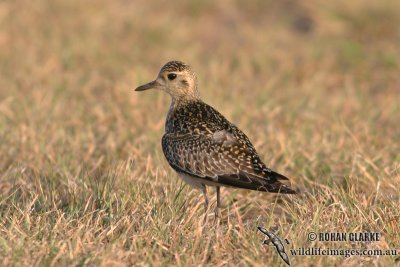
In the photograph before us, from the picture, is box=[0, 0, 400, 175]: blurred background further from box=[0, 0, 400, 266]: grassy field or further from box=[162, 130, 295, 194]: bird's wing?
box=[162, 130, 295, 194]: bird's wing

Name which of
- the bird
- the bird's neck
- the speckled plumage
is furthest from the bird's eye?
the speckled plumage

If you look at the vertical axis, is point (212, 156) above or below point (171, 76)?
below

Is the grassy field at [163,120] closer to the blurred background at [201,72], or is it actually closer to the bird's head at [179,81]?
the blurred background at [201,72]

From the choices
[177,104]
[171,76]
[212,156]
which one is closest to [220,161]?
[212,156]

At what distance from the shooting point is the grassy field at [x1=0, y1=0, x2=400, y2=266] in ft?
16.9

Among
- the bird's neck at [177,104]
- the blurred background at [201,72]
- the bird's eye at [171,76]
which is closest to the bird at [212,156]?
the bird's neck at [177,104]

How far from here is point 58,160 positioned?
728cm

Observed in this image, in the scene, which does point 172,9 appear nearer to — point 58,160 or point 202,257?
point 58,160

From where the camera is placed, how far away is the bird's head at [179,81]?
22.5ft

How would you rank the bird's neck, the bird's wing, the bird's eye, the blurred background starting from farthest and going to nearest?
the blurred background, the bird's eye, the bird's neck, the bird's wing

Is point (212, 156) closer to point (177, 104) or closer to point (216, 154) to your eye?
point (216, 154)

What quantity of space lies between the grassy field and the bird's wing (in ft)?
0.76

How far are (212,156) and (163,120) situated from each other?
294cm

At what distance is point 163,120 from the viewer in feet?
28.8
